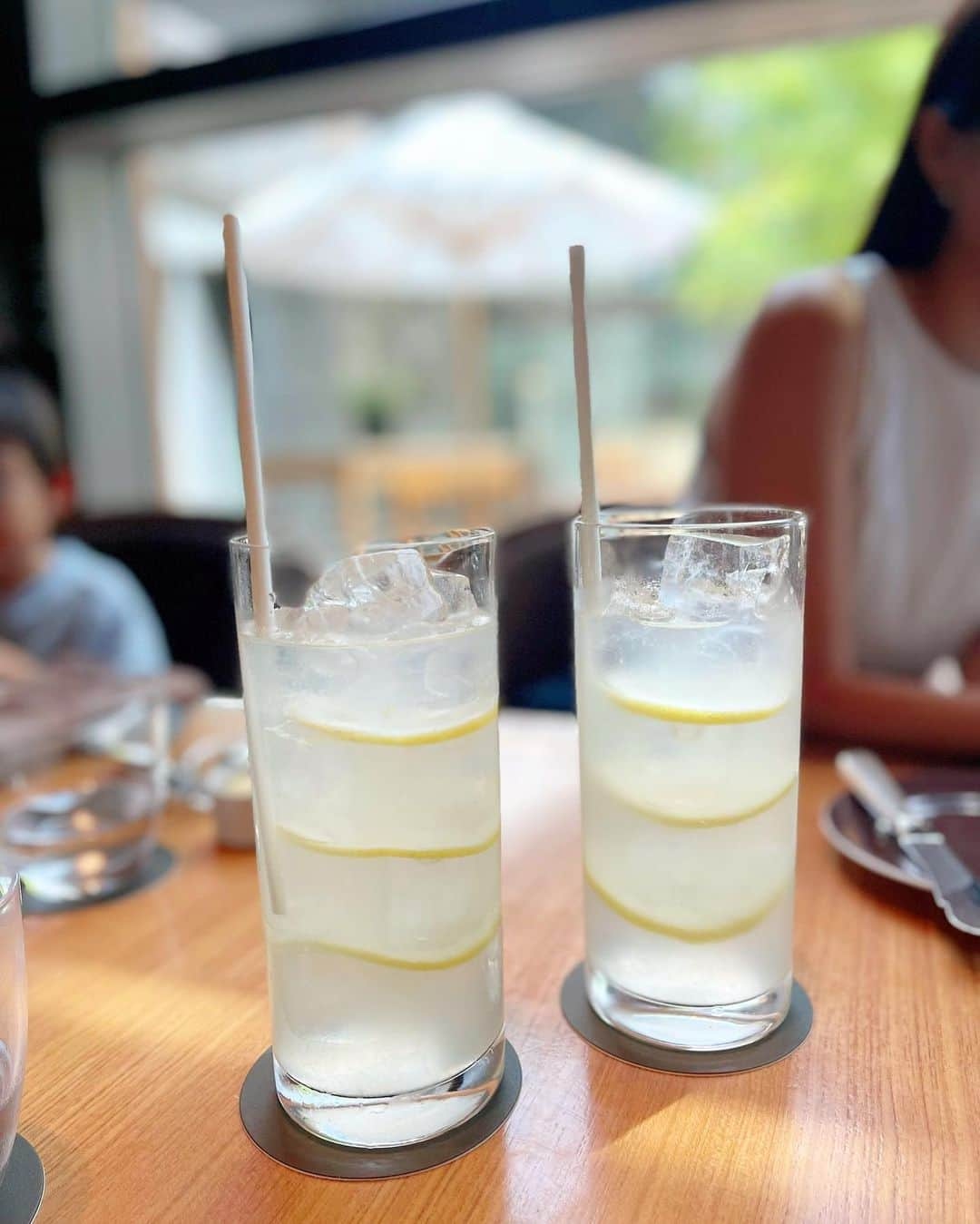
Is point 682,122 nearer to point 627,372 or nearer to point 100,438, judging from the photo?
point 627,372

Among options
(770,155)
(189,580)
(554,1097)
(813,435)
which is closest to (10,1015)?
(554,1097)

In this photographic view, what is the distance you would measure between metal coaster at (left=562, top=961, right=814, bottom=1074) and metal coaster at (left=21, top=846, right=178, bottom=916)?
0.39 m

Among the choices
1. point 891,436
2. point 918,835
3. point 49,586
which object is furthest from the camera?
point 49,586

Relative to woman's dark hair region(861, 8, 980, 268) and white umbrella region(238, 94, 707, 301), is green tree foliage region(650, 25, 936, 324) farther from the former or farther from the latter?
woman's dark hair region(861, 8, 980, 268)

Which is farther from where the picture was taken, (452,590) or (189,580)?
(189,580)

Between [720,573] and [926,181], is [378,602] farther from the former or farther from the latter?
[926,181]

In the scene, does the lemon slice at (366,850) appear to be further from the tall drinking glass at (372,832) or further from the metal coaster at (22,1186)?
the metal coaster at (22,1186)

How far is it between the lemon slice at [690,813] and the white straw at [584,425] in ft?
0.38

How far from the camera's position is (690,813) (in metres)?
0.55

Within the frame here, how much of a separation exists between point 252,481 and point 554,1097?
36 cm

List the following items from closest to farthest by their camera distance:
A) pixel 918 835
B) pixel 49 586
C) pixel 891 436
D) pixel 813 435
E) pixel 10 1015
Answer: pixel 10 1015, pixel 918 835, pixel 813 435, pixel 891 436, pixel 49 586

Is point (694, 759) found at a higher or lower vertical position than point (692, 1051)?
higher

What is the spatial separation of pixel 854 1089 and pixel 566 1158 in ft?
0.54

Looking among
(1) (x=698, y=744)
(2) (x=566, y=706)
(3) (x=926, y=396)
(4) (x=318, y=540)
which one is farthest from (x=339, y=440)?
(1) (x=698, y=744)
